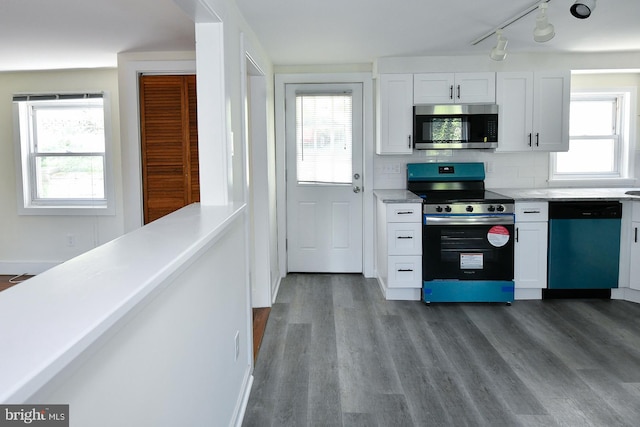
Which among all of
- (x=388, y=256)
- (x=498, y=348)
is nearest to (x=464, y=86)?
(x=388, y=256)

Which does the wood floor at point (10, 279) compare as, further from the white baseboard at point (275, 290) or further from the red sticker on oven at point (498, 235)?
the red sticker on oven at point (498, 235)

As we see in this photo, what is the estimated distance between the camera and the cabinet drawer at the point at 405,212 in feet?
14.4

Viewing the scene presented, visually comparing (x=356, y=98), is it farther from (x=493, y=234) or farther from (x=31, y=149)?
(x=31, y=149)

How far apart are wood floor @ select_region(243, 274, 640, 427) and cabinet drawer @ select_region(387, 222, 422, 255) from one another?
0.49m

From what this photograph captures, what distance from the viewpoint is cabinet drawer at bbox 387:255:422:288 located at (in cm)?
441

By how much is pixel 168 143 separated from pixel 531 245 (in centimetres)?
324

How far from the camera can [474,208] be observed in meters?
4.27

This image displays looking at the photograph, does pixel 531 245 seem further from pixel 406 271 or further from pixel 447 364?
pixel 447 364

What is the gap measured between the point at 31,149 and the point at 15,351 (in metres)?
5.58

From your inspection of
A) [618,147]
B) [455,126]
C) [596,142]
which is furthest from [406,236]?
[618,147]

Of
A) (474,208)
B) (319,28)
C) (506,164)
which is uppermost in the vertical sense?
(319,28)

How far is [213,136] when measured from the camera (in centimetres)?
247

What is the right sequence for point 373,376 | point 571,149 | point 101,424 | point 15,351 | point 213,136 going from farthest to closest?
point 571,149 → point 373,376 → point 213,136 → point 101,424 → point 15,351

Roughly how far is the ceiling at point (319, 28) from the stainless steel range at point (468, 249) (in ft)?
4.43
